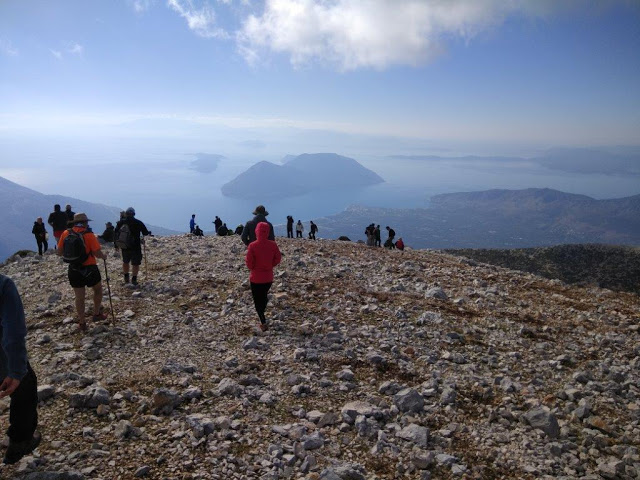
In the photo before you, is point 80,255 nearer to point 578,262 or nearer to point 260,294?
point 260,294

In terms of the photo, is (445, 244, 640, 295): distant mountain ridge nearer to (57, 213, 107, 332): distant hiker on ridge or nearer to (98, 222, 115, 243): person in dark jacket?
(98, 222, 115, 243): person in dark jacket

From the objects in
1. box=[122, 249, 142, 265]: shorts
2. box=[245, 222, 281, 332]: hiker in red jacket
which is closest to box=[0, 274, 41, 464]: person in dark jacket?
box=[245, 222, 281, 332]: hiker in red jacket

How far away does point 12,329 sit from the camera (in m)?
4.04

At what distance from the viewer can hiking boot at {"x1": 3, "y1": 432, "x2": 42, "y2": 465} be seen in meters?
4.43

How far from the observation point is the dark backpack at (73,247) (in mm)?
8539

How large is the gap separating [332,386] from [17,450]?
4492 millimetres

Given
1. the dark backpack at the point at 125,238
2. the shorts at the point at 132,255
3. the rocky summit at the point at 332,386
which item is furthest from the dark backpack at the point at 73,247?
the shorts at the point at 132,255

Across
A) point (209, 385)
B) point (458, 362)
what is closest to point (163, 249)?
point (209, 385)

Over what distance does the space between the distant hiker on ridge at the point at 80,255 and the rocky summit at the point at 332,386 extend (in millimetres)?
967

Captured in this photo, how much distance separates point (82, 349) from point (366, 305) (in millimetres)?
7220

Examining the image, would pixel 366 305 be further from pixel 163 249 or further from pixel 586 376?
pixel 163 249

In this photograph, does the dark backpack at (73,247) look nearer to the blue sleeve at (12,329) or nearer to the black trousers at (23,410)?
the black trousers at (23,410)

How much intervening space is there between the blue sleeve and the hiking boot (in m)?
1.09

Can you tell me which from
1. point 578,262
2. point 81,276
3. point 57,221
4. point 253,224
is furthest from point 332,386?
point 578,262
